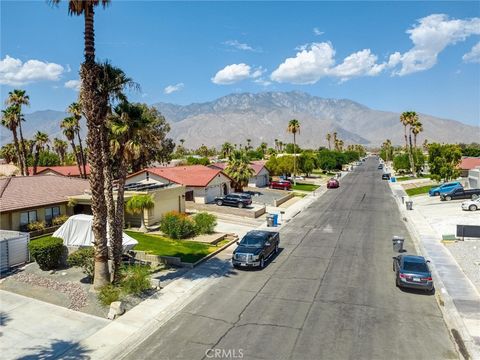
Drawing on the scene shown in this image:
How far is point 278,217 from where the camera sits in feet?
125

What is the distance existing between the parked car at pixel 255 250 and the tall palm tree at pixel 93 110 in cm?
729

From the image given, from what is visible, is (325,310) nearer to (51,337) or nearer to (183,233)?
(51,337)

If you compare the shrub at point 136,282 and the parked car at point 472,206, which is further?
the parked car at point 472,206

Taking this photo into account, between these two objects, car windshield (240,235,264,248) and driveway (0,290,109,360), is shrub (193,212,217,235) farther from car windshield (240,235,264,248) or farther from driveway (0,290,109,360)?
driveway (0,290,109,360)

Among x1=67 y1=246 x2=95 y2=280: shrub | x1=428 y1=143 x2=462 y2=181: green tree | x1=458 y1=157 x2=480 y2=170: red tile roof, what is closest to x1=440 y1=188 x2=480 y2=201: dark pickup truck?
x1=428 y1=143 x2=462 y2=181: green tree

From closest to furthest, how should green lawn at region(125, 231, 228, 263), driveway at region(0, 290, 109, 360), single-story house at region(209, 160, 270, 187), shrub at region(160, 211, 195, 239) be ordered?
1. driveway at region(0, 290, 109, 360)
2. green lawn at region(125, 231, 228, 263)
3. shrub at region(160, 211, 195, 239)
4. single-story house at region(209, 160, 270, 187)

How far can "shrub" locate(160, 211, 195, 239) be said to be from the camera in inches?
1153

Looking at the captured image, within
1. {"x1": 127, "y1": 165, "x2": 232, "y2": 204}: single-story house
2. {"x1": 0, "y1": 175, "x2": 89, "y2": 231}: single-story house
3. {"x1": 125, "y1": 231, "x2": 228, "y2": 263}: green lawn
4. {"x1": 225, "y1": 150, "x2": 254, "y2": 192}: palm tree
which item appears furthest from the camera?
{"x1": 225, "y1": 150, "x2": 254, "y2": 192}: palm tree

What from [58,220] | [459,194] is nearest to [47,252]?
[58,220]

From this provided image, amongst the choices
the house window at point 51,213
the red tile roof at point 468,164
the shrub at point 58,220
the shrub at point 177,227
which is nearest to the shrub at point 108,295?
the shrub at point 177,227

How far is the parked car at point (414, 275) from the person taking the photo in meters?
17.7

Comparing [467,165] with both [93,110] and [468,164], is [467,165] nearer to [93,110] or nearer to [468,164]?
[468,164]

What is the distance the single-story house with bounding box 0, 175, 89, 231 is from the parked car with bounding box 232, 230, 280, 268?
16346 millimetres

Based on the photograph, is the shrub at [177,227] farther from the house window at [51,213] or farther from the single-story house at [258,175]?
the single-story house at [258,175]
